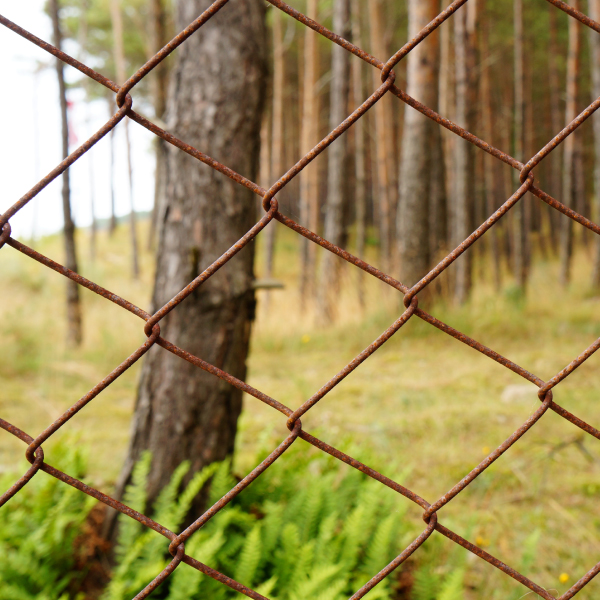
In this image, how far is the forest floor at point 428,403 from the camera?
2172 mm

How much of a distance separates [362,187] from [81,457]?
28.5 ft

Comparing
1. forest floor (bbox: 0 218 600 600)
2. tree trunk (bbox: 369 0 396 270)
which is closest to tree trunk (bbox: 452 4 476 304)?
forest floor (bbox: 0 218 600 600)

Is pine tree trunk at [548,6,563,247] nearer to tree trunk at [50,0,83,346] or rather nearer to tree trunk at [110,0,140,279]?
tree trunk at [110,0,140,279]

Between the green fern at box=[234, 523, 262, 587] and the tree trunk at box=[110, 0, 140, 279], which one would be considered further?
the tree trunk at box=[110, 0, 140, 279]

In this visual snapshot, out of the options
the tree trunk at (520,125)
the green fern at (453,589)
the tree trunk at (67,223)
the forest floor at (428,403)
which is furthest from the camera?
the tree trunk at (520,125)

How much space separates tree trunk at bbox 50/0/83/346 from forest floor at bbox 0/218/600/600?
21 centimetres

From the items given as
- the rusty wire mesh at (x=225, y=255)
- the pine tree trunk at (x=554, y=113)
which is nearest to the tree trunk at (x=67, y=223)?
the rusty wire mesh at (x=225, y=255)

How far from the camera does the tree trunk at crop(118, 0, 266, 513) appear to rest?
1806 mm

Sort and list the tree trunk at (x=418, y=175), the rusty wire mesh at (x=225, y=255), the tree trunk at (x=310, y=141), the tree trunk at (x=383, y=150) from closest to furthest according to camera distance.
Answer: the rusty wire mesh at (x=225, y=255) < the tree trunk at (x=418, y=175) < the tree trunk at (x=310, y=141) < the tree trunk at (x=383, y=150)

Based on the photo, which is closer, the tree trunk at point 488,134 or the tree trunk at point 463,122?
the tree trunk at point 463,122

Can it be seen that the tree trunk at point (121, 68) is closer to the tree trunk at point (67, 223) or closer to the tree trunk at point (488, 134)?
the tree trunk at point (67, 223)

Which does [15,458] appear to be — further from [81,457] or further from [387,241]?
[387,241]

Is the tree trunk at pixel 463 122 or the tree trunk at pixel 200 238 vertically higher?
the tree trunk at pixel 200 238

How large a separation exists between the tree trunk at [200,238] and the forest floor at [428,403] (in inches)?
19.0
